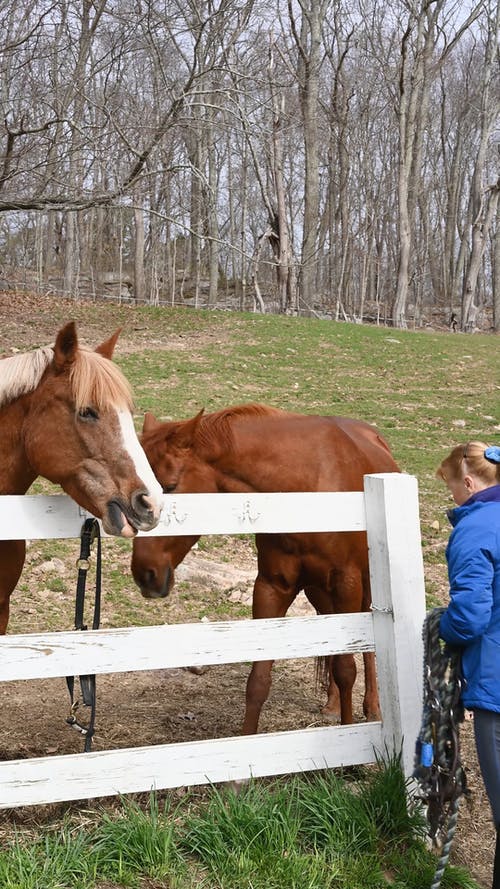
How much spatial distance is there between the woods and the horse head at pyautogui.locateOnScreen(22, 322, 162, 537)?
5.79 metres

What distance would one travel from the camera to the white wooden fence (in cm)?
279

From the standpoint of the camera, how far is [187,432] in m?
3.87

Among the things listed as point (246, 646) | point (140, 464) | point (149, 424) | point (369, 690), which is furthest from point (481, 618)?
point (369, 690)

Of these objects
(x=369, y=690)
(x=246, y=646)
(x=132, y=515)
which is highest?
(x=132, y=515)

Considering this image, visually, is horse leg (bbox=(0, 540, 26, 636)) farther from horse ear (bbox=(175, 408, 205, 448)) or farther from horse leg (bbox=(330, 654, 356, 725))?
horse leg (bbox=(330, 654, 356, 725))

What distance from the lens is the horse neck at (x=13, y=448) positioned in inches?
122

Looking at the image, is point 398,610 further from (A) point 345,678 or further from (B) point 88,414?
(B) point 88,414

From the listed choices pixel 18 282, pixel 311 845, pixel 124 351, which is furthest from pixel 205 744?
pixel 18 282

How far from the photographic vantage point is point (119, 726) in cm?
414

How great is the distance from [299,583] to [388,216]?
1571 inches

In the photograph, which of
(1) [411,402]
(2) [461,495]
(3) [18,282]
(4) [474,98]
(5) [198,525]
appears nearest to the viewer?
(2) [461,495]

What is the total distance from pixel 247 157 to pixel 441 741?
31817mm

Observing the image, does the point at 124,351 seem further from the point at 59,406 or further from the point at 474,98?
the point at 474,98

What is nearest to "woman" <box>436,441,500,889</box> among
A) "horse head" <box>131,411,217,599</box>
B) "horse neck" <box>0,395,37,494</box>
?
"horse head" <box>131,411,217,599</box>
